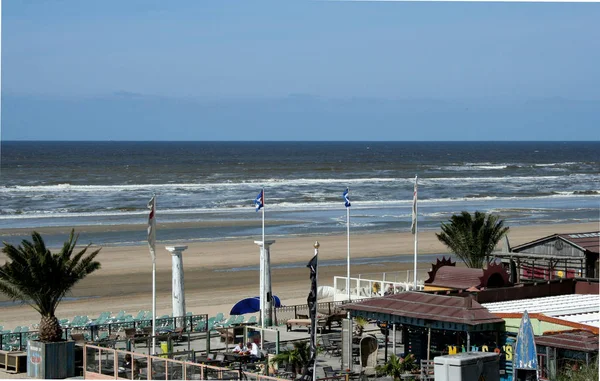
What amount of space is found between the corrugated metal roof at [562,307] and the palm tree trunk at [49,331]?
31.1 feet

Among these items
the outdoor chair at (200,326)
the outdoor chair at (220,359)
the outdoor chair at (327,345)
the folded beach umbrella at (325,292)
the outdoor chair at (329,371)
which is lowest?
the outdoor chair at (329,371)

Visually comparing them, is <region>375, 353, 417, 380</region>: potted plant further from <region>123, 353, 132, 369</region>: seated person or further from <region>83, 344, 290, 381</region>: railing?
<region>123, 353, 132, 369</region>: seated person

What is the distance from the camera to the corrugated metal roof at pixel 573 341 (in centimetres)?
1875

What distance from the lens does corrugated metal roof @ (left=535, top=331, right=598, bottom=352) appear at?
1875 cm

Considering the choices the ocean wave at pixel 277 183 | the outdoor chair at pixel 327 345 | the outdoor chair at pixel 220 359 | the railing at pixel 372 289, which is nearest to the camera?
the outdoor chair at pixel 220 359

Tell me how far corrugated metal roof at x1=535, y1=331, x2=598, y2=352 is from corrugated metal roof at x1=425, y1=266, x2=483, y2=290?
4.82 metres

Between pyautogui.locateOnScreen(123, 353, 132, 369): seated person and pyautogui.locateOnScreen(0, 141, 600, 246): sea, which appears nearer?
pyautogui.locateOnScreen(123, 353, 132, 369): seated person

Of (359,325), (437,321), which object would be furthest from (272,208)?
(437,321)

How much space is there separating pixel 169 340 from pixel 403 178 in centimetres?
9256

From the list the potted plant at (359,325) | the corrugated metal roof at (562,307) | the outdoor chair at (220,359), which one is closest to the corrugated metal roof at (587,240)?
the corrugated metal roof at (562,307)

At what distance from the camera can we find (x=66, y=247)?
23.1m

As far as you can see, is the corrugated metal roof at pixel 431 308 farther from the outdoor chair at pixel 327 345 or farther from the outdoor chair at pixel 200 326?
the outdoor chair at pixel 200 326

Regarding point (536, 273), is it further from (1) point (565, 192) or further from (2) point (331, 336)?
(1) point (565, 192)

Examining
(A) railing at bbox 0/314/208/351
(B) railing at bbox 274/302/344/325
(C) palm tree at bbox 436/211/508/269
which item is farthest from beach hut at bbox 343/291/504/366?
(C) palm tree at bbox 436/211/508/269
